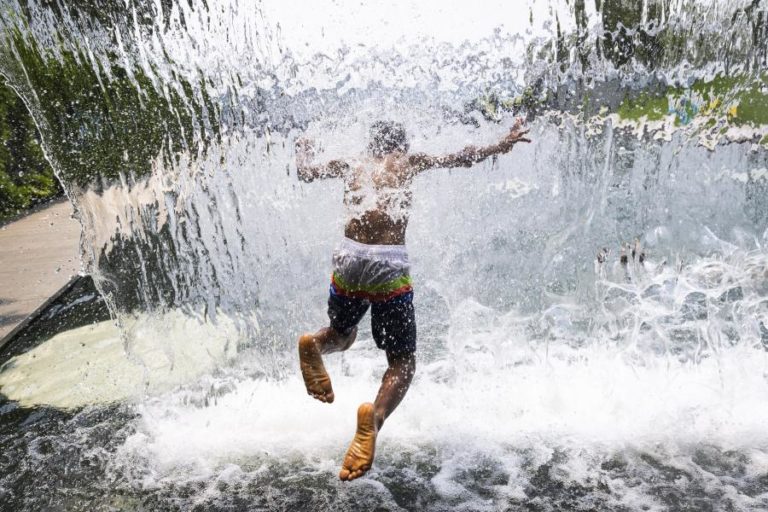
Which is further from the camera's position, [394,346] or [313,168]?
[313,168]

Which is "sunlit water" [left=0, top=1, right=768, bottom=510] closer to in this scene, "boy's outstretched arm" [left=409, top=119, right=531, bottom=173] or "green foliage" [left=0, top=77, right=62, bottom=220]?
"boy's outstretched arm" [left=409, top=119, right=531, bottom=173]

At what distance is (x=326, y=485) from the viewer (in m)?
2.98

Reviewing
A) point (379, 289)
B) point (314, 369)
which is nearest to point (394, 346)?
point (379, 289)

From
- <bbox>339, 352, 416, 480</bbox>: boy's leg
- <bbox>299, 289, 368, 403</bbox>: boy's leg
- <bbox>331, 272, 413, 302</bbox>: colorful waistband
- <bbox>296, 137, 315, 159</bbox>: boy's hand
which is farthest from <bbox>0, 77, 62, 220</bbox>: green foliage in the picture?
<bbox>339, 352, 416, 480</bbox>: boy's leg

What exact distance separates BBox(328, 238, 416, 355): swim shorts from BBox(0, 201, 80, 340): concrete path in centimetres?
363

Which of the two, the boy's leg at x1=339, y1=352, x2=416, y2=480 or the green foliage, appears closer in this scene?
the boy's leg at x1=339, y1=352, x2=416, y2=480

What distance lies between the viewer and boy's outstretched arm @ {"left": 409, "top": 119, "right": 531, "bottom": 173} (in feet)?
10.1

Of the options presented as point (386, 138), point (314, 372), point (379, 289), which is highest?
point (386, 138)

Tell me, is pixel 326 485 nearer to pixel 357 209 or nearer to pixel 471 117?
pixel 357 209

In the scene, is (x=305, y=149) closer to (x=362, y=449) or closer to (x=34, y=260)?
(x=362, y=449)

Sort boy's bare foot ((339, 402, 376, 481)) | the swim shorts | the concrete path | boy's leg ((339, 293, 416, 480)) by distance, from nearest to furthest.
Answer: boy's bare foot ((339, 402, 376, 481)), boy's leg ((339, 293, 416, 480)), the swim shorts, the concrete path

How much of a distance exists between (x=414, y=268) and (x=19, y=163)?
867cm

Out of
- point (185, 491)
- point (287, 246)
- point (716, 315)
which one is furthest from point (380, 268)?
point (716, 315)

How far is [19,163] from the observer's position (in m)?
10.7
